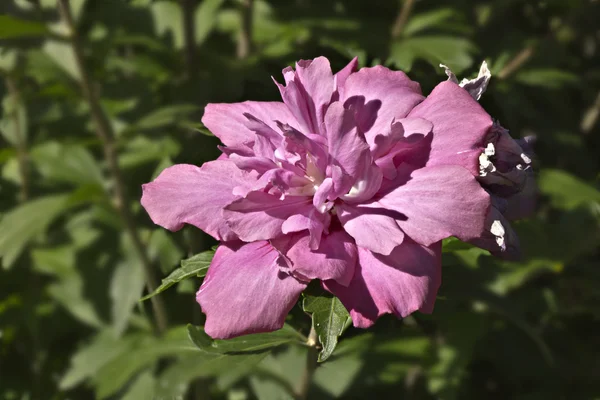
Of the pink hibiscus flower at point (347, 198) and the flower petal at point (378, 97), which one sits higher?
the flower petal at point (378, 97)

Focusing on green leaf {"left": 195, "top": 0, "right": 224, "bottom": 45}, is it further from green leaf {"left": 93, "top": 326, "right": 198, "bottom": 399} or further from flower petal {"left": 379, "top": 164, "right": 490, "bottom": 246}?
flower petal {"left": 379, "top": 164, "right": 490, "bottom": 246}

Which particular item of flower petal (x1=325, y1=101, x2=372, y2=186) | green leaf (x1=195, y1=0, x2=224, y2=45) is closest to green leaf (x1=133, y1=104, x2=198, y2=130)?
green leaf (x1=195, y1=0, x2=224, y2=45)

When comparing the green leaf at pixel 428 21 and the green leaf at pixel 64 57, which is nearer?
the green leaf at pixel 64 57

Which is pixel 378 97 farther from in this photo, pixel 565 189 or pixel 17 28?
pixel 565 189

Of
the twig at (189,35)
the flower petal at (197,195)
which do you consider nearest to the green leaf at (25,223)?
the twig at (189,35)

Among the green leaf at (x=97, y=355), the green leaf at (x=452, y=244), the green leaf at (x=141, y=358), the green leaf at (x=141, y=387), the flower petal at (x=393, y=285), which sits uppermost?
the flower petal at (x=393, y=285)

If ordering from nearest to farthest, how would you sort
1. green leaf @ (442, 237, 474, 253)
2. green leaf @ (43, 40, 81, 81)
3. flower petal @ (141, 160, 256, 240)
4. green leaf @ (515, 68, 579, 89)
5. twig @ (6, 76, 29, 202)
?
flower petal @ (141, 160, 256, 240), green leaf @ (442, 237, 474, 253), green leaf @ (43, 40, 81, 81), twig @ (6, 76, 29, 202), green leaf @ (515, 68, 579, 89)

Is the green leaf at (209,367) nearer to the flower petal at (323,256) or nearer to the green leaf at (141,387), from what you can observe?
the flower petal at (323,256)
